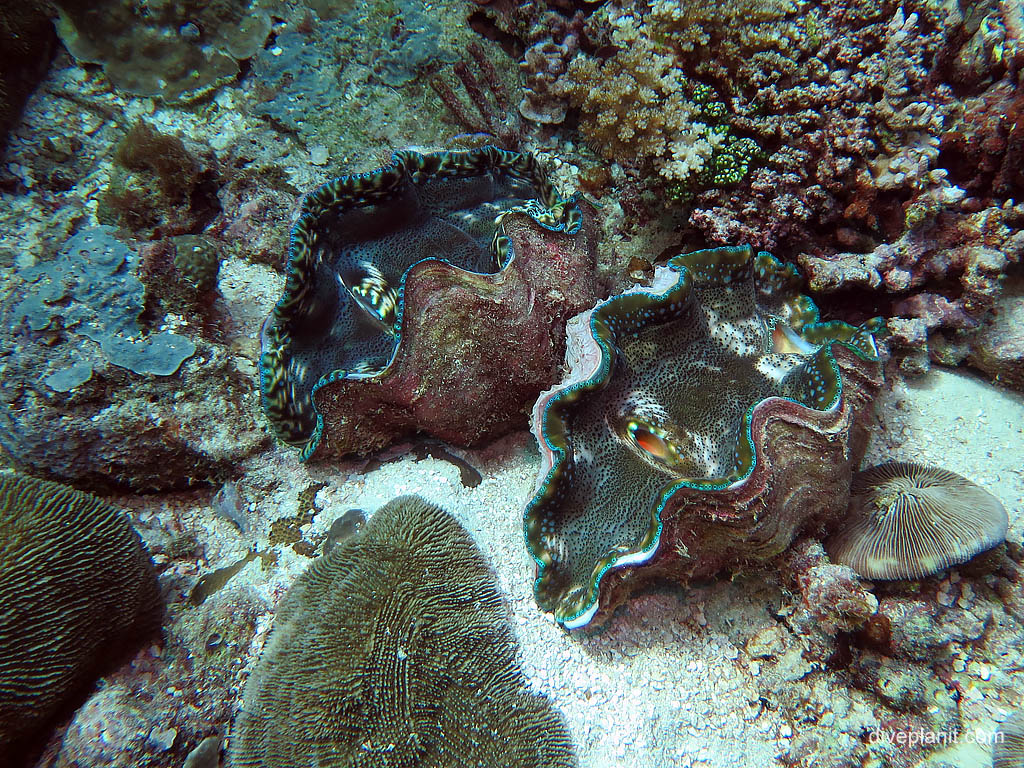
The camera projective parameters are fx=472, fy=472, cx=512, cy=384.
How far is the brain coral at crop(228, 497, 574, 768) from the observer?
2121mm

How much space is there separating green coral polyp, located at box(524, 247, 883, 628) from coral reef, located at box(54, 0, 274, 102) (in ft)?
10.9

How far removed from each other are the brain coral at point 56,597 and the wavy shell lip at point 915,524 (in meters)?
3.43

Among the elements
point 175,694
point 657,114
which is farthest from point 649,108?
point 175,694

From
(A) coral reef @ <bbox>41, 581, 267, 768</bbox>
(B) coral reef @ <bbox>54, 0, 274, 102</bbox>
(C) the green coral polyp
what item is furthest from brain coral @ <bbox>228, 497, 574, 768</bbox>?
(B) coral reef @ <bbox>54, 0, 274, 102</bbox>

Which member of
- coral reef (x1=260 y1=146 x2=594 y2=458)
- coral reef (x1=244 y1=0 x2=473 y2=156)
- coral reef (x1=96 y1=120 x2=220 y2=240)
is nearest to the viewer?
coral reef (x1=260 y1=146 x2=594 y2=458)

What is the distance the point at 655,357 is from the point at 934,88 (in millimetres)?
2276

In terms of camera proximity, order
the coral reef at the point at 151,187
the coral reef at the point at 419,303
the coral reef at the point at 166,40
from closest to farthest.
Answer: the coral reef at the point at 419,303
the coral reef at the point at 151,187
the coral reef at the point at 166,40

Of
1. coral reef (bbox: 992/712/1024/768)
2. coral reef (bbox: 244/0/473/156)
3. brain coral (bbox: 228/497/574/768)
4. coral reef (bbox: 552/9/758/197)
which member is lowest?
coral reef (bbox: 992/712/1024/768)

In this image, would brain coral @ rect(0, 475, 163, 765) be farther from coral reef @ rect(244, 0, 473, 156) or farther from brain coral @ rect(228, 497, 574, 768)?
coral reef @ rect(244, 0, 473, 156)

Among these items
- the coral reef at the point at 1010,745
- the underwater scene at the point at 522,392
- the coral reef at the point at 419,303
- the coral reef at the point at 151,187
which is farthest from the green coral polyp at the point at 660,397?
the coral reef at the point at 151,187

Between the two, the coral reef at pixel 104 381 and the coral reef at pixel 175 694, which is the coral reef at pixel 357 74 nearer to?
the coral reef at pixel 104 381

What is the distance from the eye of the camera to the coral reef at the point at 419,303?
255cm

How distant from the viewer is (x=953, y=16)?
2695mm

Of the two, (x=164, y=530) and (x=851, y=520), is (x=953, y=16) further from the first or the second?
(x=164, y=530)
